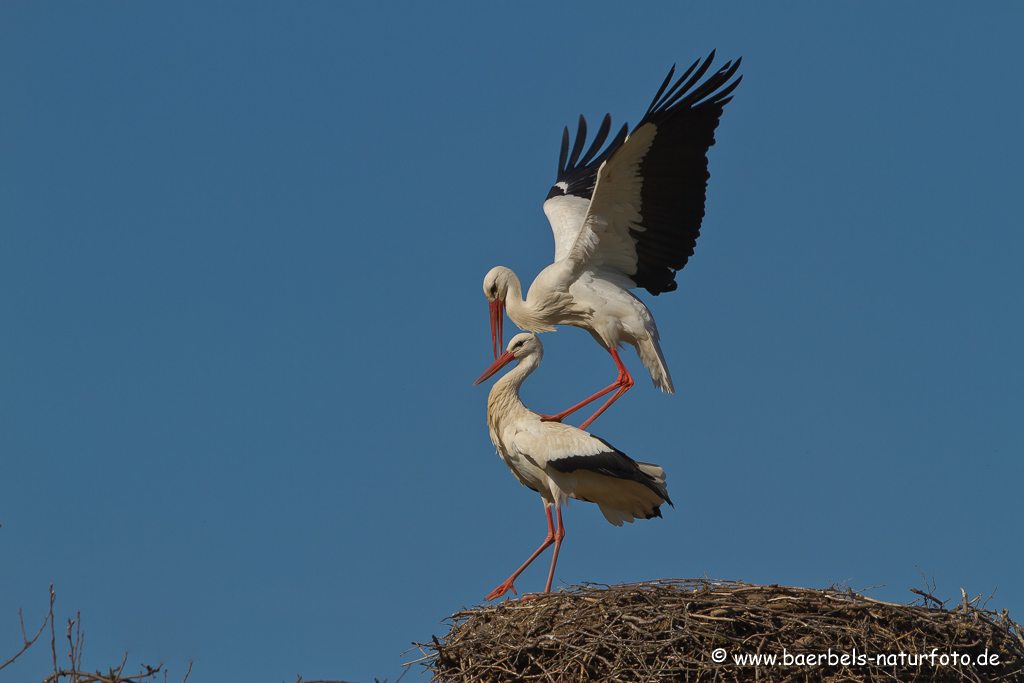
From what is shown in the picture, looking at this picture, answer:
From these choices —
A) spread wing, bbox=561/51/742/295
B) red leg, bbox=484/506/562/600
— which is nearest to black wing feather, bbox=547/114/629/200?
spread wing, bbox=561/51/742/295

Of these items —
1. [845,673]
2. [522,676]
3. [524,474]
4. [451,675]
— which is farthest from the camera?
[524,474]

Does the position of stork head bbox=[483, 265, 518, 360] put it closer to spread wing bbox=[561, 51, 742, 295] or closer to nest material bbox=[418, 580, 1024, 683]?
spread wing bbox=[561, 51, 742, 295]


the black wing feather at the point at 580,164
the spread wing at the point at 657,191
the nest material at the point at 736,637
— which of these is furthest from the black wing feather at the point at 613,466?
the black wing feather at the point at 580,164

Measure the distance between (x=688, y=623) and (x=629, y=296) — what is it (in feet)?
11.3

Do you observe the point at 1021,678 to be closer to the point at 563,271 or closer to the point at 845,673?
the point at 845,673

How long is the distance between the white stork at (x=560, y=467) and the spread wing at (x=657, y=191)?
1.27 m

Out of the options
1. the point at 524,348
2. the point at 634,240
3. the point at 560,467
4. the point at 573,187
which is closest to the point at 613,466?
the point at 560,467

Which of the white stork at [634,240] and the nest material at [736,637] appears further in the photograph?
the white stork at [634,240]

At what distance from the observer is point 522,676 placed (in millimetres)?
6176

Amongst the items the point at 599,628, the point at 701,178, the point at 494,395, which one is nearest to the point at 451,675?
the point at 599,628

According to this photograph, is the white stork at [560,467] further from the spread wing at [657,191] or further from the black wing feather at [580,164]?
the black wing feather at [580,164]

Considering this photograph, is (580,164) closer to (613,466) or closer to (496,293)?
(496,293)

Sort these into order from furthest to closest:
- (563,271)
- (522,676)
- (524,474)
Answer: (563,271) → (524,474) → (522,676)

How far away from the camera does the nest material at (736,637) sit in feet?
19.0
